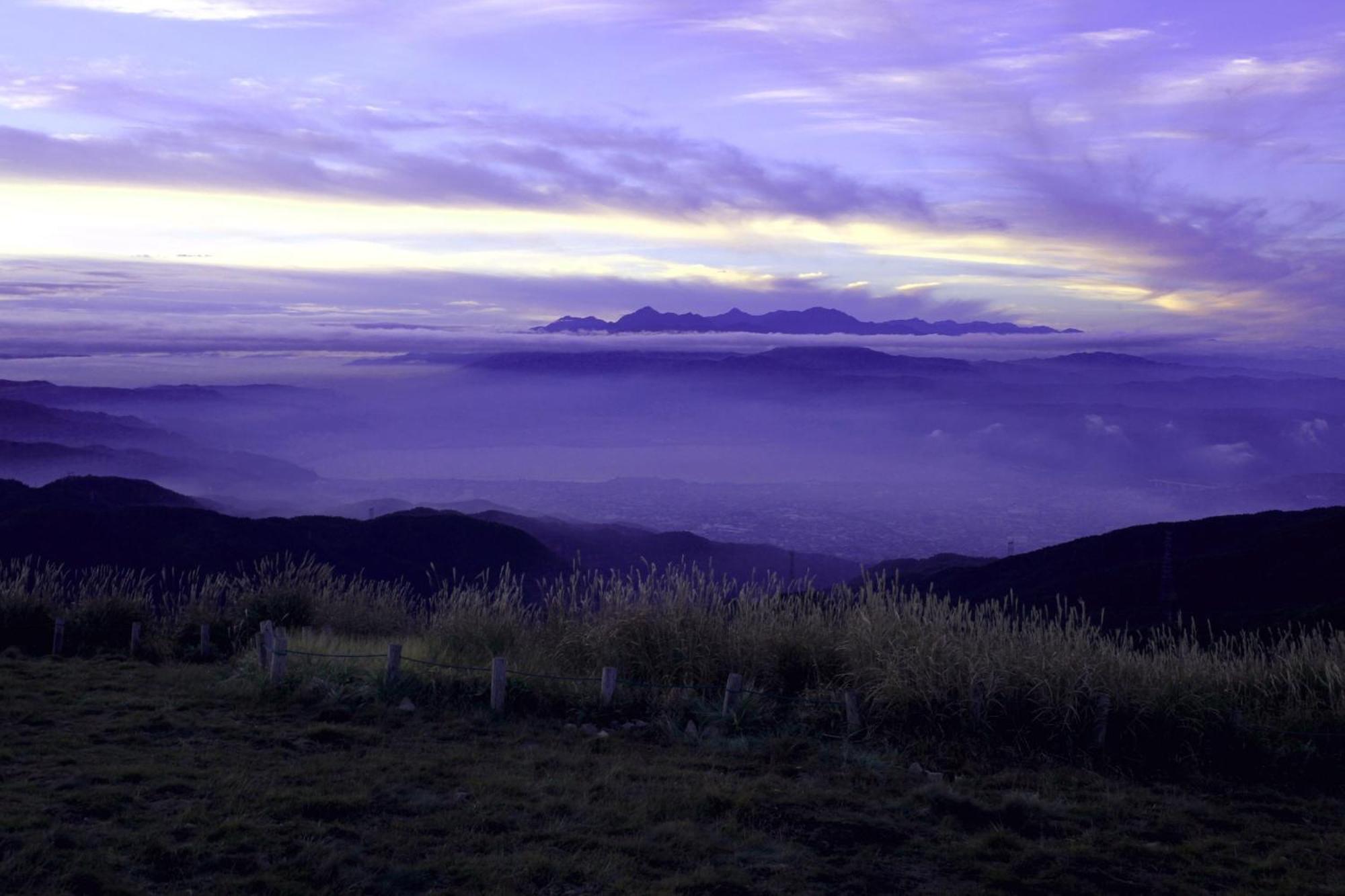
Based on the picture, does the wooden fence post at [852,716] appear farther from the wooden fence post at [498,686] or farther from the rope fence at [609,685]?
the wooden fence post at [498,686]

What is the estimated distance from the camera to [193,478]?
12569cm

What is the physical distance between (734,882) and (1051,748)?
4.13m

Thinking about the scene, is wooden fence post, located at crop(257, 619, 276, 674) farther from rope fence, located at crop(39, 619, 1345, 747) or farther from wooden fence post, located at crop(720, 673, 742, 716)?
wooden fence post, located at crop(720, 673, 742, 716)

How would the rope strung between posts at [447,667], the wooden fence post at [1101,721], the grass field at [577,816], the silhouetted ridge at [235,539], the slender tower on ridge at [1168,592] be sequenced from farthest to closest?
the silhouetted ridge at [235,539]
the slender tower on ridge at [1168,592]
the rope strung between posts at [447,667]
the wooden fence post at [1101,721]
the grass field at [577,816]

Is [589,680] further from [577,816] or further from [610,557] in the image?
[610,557]

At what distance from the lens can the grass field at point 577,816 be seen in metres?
5.37

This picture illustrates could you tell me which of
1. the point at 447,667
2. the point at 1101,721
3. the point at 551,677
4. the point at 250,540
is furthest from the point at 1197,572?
the point at 250,540

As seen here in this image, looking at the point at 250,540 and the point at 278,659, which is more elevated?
the point at 278,659

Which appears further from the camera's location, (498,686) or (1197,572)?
(1197,572)

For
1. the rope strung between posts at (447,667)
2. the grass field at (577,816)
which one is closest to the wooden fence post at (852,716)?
the grass field at (577,816)

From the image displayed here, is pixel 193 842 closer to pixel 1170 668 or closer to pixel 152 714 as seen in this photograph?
pixel 152 714

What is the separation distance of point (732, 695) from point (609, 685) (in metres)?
1.17

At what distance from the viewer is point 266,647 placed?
417 inches

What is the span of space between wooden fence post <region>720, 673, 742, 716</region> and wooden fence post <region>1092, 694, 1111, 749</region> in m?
2.96
